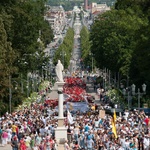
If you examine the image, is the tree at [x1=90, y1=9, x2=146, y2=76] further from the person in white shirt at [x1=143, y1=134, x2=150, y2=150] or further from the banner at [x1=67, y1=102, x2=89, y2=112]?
the person in white shirt at [x1=143, y1=134, x2=150, y2=150]

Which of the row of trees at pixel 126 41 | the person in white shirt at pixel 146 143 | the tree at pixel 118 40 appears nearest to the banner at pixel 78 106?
the row of trees at pixel 126 41

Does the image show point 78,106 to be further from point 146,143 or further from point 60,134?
point 146,143

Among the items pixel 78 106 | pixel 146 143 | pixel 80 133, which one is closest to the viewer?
pixel 146 143

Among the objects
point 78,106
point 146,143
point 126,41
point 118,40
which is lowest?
point 146,143

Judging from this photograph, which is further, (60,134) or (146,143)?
(60,134)

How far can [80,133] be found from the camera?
41844 mm

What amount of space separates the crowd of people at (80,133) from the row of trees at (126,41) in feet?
74.2

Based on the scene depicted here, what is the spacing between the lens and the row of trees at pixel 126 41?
72188 mm

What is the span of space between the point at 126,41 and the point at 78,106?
29.4 meters

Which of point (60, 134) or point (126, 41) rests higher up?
point (126, 41)

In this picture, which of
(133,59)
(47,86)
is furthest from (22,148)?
(47,86)

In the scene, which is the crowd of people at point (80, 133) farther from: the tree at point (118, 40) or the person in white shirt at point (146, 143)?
the tree at point (118, 40)

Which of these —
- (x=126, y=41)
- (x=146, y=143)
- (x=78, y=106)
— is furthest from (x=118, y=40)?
(x=146, y=143)

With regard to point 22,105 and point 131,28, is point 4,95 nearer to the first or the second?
point 22,105
